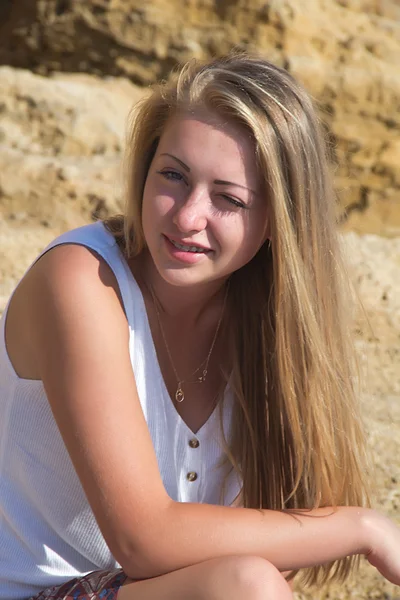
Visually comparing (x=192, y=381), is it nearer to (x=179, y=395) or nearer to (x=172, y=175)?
(x=179, y=395)

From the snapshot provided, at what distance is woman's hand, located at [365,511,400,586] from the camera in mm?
1812

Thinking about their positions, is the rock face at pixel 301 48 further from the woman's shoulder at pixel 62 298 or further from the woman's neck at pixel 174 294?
the woman's shoulder at pixel 62 298

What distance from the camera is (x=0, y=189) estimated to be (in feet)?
13.6

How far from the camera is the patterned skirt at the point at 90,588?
5.59 feet

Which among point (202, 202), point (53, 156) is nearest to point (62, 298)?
point (202, 202)

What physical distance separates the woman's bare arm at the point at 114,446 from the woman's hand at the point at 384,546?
22 centimetres

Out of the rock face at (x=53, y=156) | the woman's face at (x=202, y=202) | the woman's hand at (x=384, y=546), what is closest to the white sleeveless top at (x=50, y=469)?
the woman's face at (x=202, y=202)

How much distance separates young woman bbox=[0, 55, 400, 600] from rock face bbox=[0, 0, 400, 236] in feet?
10.1

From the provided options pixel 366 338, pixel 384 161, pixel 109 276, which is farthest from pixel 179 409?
pixel 384 161

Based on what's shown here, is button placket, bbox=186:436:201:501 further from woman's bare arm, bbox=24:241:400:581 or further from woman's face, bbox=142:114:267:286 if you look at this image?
woman's face, bbox=142:114:267:286

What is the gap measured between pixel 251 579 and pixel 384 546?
0.40 meters

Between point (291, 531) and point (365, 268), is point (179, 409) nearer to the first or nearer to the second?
point (291, 531)

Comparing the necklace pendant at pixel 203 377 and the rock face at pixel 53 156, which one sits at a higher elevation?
the rock face at pixel 53 156

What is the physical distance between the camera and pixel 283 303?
1.84 m
